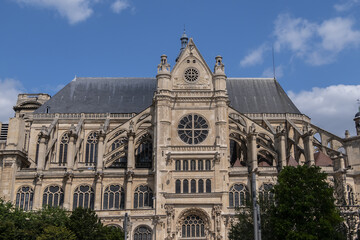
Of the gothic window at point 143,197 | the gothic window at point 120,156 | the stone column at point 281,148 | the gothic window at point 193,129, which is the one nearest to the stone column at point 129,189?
the gothic window at point 143,197

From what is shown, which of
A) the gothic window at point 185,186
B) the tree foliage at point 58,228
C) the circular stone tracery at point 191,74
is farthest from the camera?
the circular stone tracery at point 191,74

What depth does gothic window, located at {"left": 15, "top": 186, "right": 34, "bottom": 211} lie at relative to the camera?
4938 cm

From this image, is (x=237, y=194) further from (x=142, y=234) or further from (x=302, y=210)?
(x=302, y=210)

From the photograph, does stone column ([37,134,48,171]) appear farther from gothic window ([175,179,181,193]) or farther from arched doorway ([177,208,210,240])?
arched doorway ([177,208,210,240])

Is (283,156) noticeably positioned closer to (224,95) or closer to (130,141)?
(224,95)

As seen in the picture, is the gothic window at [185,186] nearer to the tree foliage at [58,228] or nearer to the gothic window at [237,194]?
the gothic window at [237,194]

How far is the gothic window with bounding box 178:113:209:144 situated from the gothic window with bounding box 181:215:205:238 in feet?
27.1

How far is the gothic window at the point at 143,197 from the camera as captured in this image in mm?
48500

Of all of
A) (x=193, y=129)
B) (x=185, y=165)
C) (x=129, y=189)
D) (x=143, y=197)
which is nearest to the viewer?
(x=129, y=189)

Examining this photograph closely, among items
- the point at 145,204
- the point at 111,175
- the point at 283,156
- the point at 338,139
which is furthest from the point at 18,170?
the point at 338,139

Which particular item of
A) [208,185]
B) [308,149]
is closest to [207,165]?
[208,185]

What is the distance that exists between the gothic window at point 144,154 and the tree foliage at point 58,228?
51.5 feet

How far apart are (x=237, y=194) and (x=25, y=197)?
74.6 feet

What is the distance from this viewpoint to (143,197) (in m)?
48.8
